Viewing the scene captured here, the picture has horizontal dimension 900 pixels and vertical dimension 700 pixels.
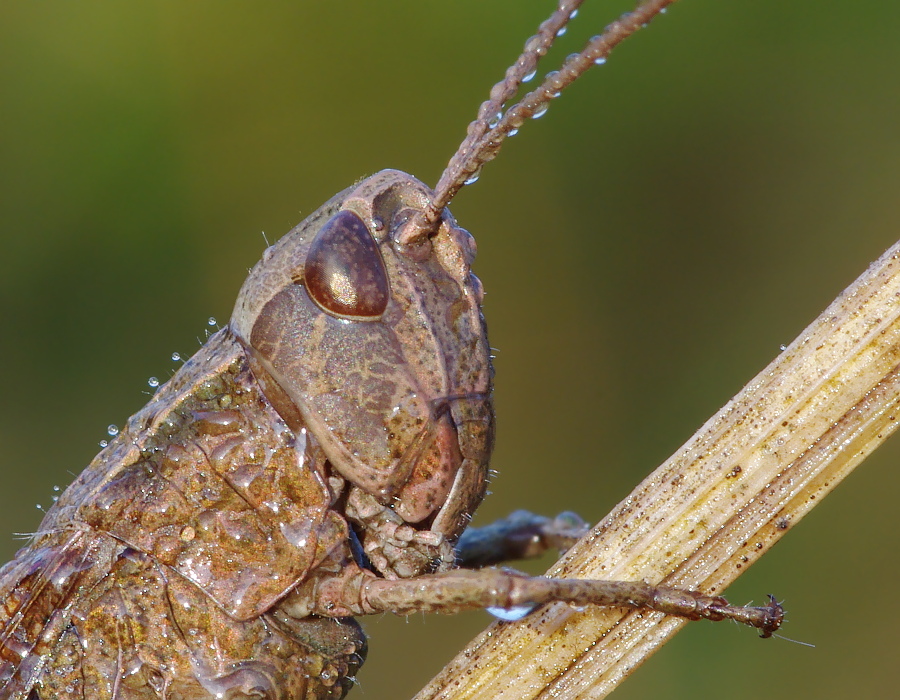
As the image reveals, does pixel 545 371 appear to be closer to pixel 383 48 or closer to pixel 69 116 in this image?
pixel 383 48

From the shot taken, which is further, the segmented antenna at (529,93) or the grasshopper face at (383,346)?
the grasshopper face at (383,346)

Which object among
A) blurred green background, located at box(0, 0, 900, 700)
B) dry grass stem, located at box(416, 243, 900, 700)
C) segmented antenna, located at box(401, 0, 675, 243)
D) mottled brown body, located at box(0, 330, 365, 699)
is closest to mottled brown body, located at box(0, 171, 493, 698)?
mottled brown body, located at box(0, 330, 365, 699)

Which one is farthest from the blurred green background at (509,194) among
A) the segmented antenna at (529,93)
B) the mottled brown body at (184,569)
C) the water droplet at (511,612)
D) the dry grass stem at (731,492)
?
the mottled brown body at (184,569)

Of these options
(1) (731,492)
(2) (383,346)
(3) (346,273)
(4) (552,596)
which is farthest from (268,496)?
(1) (731,492)

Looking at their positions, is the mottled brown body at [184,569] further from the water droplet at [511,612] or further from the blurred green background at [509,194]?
the blurred green background at [509,194]

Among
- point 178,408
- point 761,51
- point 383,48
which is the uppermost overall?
point 383,48

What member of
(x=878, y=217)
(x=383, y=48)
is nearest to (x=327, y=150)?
(x=383, y=48)

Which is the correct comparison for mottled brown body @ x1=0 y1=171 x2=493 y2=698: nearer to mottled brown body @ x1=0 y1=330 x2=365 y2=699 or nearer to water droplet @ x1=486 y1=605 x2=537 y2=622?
mottled brown body @ x1=0 y1=330 x2=365 y2=699
